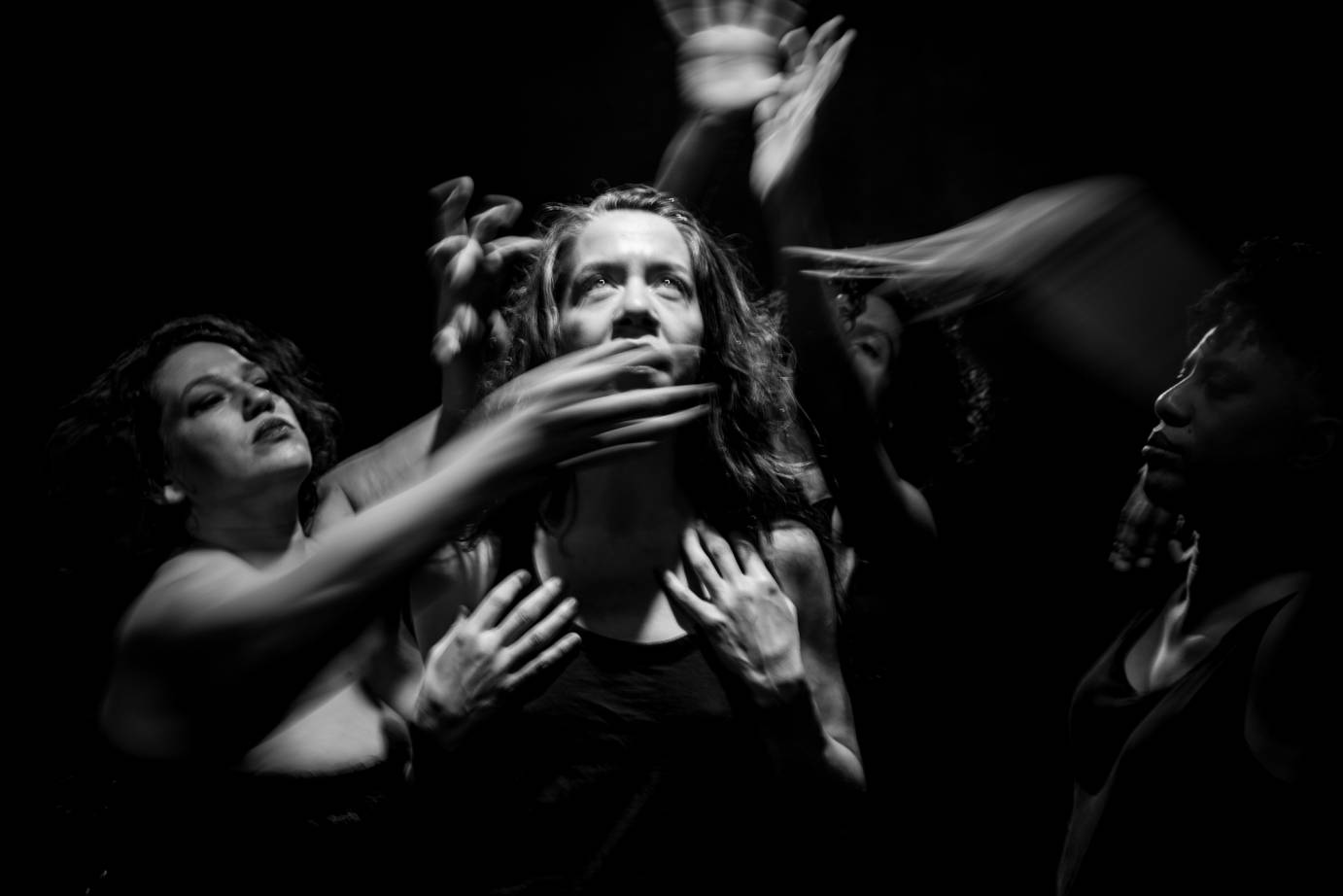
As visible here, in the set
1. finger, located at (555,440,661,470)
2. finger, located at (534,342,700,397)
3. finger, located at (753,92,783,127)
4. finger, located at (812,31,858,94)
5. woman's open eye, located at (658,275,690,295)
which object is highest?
finger, located at (812,31,858,94)

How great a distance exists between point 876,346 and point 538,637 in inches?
31.6

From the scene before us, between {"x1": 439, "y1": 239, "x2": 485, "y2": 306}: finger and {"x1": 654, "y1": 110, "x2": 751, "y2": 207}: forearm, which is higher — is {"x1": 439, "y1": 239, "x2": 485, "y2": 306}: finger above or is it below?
below

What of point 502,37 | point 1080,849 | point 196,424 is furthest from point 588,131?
point 1080,849

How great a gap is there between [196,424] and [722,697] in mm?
962

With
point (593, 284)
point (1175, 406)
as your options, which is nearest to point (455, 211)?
point (593, 284)

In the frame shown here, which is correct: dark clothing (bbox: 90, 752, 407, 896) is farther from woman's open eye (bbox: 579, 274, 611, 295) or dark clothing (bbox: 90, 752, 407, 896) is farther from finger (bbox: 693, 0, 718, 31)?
finger (bbox: 693, 0, 718, 31)

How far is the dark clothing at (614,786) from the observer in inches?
54.5

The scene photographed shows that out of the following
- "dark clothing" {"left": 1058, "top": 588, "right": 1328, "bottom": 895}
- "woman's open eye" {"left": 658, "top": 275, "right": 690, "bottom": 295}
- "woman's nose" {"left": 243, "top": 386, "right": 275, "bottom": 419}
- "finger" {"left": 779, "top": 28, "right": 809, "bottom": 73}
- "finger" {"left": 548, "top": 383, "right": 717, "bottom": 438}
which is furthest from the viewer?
"finger" {"left": 779, "top": 28, "right": 809, "bottom": 73}

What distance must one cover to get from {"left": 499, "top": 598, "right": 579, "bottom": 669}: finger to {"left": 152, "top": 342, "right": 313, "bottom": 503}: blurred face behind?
1.62ft

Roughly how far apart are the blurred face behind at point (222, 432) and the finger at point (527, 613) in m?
0.47

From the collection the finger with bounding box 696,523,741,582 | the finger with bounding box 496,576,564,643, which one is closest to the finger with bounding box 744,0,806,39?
the finger with bounding box 696,523,741,582

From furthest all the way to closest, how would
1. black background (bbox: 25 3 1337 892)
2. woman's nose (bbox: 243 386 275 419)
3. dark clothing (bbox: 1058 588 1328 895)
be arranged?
black background (bbox: 25 3 1337 892), woman's nose (bbox: 243 386 275 419), dark clothing (bbox: 1058 588 1328 895)

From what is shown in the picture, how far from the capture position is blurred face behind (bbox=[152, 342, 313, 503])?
1.53m

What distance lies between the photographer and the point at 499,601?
4.55 feet
